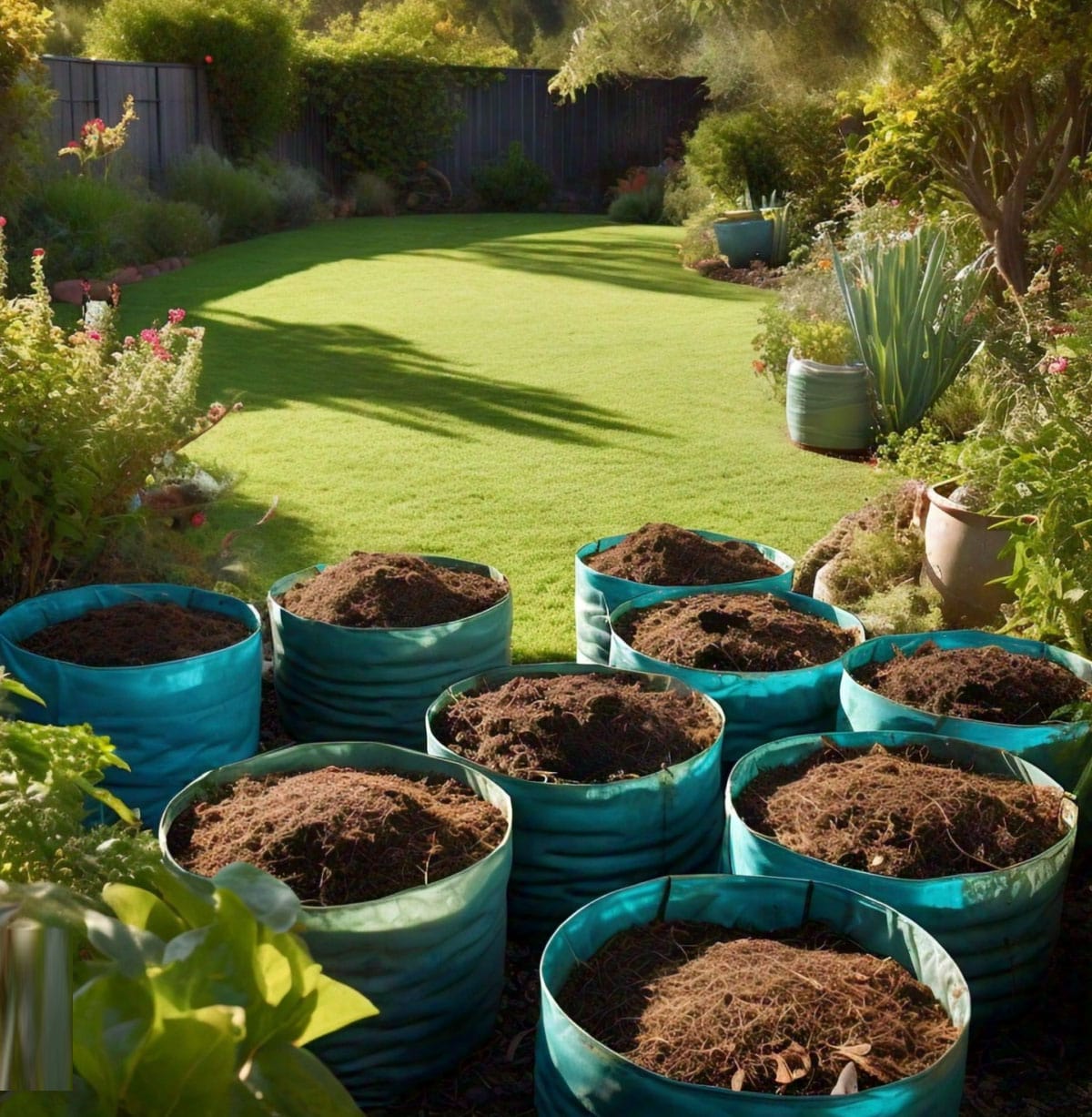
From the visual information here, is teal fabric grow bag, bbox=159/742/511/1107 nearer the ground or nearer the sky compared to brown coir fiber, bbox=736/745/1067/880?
nearer the ground

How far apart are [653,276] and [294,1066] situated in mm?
14971

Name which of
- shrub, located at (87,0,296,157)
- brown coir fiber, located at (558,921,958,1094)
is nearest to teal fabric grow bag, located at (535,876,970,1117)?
brown coir fiber, located at (558,921,958,1094)

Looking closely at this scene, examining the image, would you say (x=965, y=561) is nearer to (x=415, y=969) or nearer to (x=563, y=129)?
(x=415, y=969)

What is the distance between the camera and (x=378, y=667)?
360 cm

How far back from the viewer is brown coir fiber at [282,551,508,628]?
12.2ft

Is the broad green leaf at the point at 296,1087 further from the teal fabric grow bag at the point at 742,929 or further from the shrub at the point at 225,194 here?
the shrub at the point at 225,194

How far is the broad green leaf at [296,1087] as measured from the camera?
545mm

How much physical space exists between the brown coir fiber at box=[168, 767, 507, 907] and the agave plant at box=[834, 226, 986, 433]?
→ 538cm

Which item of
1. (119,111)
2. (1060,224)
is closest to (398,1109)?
(1060,224)

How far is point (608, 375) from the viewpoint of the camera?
9859mm

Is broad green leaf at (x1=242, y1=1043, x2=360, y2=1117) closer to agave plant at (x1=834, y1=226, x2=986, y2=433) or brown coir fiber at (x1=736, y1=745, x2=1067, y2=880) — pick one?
brown coir fiber at (x1=736, y1=745, x2=1067, y2=880)

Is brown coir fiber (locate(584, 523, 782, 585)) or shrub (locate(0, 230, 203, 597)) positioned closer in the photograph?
shrub (locate(0, 230, 203, 597))

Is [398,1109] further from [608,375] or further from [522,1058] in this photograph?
[608,375]

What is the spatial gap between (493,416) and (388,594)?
4834 millimetres
